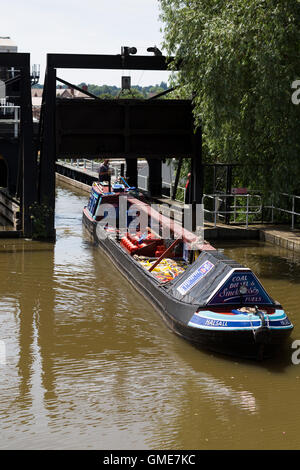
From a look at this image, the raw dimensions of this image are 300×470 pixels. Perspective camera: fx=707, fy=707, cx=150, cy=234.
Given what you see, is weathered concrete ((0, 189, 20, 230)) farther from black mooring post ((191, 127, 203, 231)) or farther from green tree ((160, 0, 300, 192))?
green tree ((160, 0, 300, 192))

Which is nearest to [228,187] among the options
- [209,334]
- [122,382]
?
[209,334]

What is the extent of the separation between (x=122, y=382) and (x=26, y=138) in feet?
43.8

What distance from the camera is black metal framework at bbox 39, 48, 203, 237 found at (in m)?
21.8

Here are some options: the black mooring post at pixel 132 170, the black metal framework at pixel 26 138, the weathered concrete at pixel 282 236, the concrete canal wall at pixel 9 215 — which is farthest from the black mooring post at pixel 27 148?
the black mooring post at pixel 132 170

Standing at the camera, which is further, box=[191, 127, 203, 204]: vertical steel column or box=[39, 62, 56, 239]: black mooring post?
box=[191, 127, 203, 204]: vertical steel column

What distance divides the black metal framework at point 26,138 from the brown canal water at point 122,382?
20.9 feet

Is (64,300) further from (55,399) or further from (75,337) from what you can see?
(55,399)

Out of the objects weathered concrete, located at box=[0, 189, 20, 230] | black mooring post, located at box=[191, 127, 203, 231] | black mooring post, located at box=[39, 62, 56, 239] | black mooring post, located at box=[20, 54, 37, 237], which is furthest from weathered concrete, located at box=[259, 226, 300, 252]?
weathered concrete, located at box=[0, 189, 20, 230]

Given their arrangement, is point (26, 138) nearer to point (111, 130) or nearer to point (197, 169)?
point (111, 130)

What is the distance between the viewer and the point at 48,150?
22156mm

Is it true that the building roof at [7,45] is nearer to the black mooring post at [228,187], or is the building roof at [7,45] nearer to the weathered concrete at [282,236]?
the black mooring post at [228,187]

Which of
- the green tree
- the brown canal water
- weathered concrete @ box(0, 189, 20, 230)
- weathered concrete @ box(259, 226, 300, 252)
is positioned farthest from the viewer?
weathered concrete @ box(0, 189, 20, 230)

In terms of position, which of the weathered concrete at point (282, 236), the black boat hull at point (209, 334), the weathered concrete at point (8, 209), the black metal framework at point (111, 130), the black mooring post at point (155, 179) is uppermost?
the black metal framework at point (111, 130)

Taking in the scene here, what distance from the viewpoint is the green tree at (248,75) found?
698 inches
